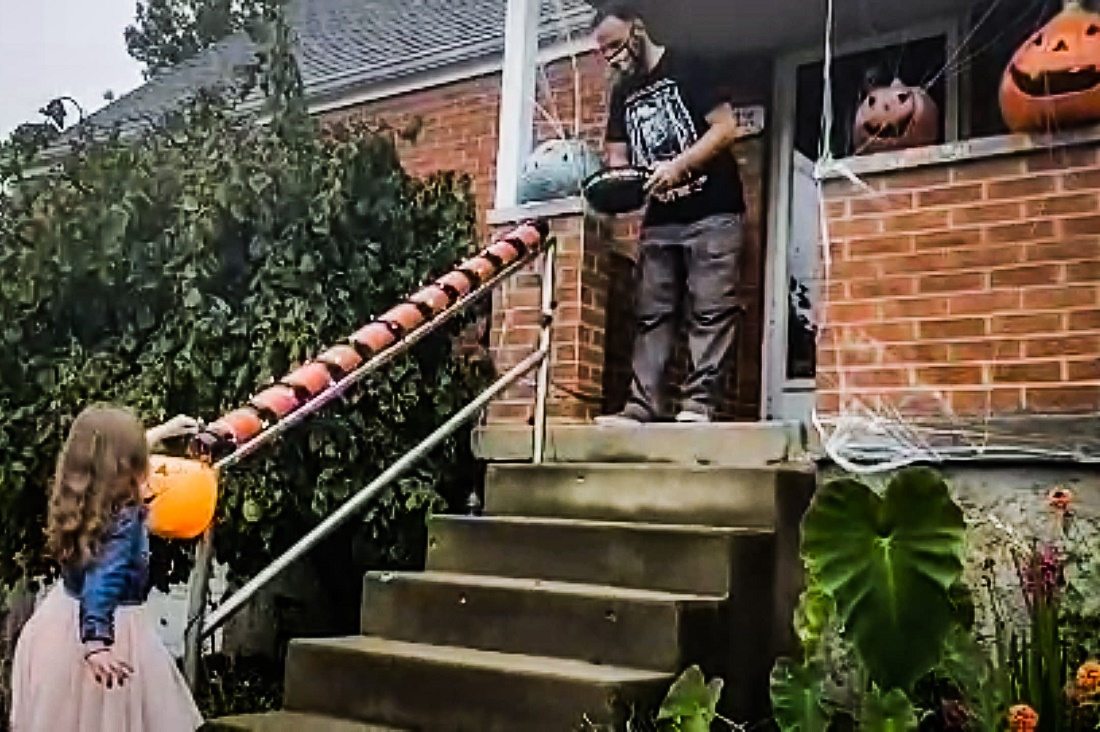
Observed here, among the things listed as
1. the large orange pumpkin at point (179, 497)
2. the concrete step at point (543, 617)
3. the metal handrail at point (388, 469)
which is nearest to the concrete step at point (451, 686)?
the concrete step at point (543, 617)

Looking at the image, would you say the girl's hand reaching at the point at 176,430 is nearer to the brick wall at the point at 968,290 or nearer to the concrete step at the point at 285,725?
the concrete step at the point at 285,725

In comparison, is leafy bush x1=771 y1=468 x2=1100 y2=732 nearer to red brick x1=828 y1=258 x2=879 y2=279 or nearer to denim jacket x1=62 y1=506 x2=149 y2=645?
red brick x1=828 y1=258 x2=879 y2=279

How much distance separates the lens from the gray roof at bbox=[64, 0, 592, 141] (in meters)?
7.73

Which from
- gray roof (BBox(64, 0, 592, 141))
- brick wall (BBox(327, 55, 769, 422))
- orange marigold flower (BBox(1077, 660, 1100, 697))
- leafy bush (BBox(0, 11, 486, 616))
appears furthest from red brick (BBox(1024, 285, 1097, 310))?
gray roof (BBox(64, 0, 592, 141))

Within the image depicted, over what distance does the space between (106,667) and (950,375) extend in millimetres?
2631

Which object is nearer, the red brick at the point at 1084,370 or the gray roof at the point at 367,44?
the red brick at the point at 1084,370

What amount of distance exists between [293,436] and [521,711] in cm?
189

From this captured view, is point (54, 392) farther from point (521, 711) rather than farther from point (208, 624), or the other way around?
point (521, 711)

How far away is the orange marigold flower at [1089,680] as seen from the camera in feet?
11.4

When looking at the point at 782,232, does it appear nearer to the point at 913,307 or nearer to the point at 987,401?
the point at 913,307

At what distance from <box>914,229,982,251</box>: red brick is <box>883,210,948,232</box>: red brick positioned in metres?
0.03

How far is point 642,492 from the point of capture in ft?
15.6

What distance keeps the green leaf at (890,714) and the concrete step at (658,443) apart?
1.37 m

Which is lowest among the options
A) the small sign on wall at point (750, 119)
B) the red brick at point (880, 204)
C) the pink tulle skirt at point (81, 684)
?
Result: the pink tulle skirt at point (81, 684)
